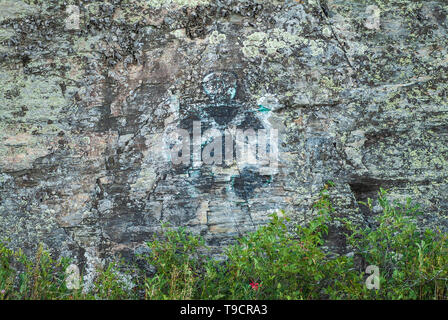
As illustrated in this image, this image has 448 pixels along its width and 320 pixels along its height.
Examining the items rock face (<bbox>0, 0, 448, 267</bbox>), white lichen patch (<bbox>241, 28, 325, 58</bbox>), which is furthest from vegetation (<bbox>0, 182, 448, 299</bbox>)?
white lichen patch (<bbox>241, 28, 325, 58</bbox>)

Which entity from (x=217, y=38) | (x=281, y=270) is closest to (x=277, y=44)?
(x=217, y=38)

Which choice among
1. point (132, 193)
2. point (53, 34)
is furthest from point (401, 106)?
point (53, 34)

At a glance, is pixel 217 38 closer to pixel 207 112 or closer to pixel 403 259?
pixel 207 112

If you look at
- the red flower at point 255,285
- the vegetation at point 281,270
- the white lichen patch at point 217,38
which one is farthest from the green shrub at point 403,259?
the white lichen patch at point 217,38

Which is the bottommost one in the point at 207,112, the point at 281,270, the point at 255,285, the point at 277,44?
the point at 255,285

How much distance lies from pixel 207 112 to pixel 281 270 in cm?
182

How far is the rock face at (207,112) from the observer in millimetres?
4527

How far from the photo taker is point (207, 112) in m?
4.64

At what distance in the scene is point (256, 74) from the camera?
4.71 m

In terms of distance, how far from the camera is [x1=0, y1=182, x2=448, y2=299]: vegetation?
351 cm

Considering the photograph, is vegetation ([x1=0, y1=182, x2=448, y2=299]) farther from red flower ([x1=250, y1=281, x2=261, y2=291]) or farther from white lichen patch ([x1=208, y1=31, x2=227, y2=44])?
white lichen patch ([x1=208, y1=31, x2=227, y2=44])

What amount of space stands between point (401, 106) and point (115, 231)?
10.3 feet

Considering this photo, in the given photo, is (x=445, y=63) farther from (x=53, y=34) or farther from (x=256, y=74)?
(x=53, y=34)

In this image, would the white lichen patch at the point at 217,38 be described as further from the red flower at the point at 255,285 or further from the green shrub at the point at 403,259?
the red flower at the point at 255,285
